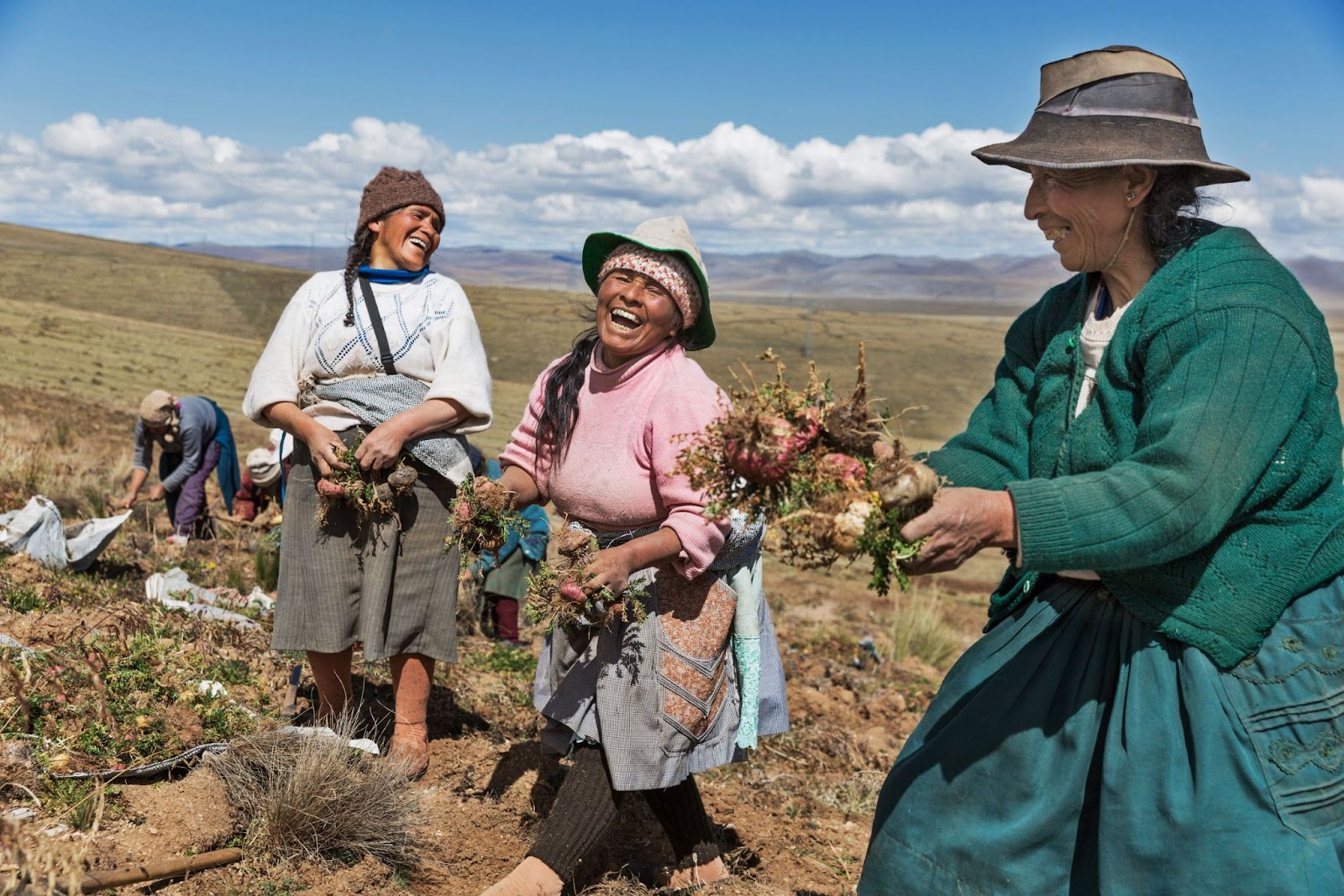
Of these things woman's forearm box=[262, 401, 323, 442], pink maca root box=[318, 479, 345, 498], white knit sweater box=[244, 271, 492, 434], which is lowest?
pink maca root box=[318, 479, 345, 498]

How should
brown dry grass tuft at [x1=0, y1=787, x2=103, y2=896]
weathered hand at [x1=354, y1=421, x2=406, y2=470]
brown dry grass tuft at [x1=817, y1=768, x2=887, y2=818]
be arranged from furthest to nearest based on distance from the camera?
1. brown dry grass tuft at [x1=817, y1=768, x2=887, y2=818]
2. weathered hand at [x1=354, y1=421, x2=406, y2=470]
3. brown dry grass tuft at [x1=0, y1=787, x2=103, y2=896]

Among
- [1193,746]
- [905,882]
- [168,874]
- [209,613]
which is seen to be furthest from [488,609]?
[1193,746]

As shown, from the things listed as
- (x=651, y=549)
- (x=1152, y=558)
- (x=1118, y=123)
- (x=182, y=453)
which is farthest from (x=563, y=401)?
(x=182, y=453)

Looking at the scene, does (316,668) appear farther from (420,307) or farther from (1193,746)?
(1193,746)

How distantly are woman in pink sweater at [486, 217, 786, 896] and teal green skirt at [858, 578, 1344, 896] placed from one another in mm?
800

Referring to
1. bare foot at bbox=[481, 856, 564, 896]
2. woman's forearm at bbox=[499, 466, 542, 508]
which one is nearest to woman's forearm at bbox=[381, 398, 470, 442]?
woman's forearm at bbox=[499, 466, 542, 508]

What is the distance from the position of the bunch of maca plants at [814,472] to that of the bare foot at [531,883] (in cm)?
140

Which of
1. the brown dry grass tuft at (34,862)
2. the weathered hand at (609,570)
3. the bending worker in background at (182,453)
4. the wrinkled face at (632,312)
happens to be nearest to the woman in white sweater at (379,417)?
the wrinkled face at (632,312)

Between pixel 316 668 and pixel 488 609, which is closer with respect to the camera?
pixel 316 668

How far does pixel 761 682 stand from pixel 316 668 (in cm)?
192

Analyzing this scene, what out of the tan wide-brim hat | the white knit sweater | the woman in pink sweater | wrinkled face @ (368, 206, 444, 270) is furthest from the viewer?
wrinkled face @ (368, 206, 444, 270)

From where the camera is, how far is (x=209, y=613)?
19.0 ft

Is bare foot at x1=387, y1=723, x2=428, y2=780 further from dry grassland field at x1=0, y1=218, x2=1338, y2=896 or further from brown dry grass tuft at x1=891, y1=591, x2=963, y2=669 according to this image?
brown dry grass tuft at x1=891, y1=591, x2=963, y2=669

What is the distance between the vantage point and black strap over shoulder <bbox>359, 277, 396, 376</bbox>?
168 inches
